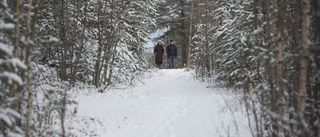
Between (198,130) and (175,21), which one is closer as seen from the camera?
(198,130)

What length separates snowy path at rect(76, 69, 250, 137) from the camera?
4652 mm

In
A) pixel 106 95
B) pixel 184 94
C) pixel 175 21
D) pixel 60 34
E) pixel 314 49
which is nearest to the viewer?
pixel 314 49

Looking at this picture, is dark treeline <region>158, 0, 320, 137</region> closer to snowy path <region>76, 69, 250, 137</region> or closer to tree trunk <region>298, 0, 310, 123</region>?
tree trunk <region>298, 0, 310, 123</region>

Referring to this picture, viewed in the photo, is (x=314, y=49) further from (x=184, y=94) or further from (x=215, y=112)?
(x=184, y=94)

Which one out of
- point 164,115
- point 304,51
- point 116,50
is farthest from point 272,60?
point 116,50

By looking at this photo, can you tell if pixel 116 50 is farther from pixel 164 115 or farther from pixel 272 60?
pixel 272 60

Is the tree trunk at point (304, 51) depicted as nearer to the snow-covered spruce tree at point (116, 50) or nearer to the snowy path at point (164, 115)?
the snowy path at point (164, 115)

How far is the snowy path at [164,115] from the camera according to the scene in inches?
183

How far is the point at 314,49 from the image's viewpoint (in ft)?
9.19

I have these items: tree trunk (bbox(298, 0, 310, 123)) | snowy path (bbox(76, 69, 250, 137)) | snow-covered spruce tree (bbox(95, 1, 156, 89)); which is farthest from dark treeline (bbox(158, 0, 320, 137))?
snow-covered spruce tree (bbox(95, 1, 156, 89))

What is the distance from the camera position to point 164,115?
5914mm

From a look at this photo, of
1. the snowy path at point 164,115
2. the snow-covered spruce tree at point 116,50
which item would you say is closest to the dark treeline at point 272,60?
the snowy path at point 164,115

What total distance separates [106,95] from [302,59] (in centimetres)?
637

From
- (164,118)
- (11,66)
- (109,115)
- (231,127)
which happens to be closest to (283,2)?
(231,127)
